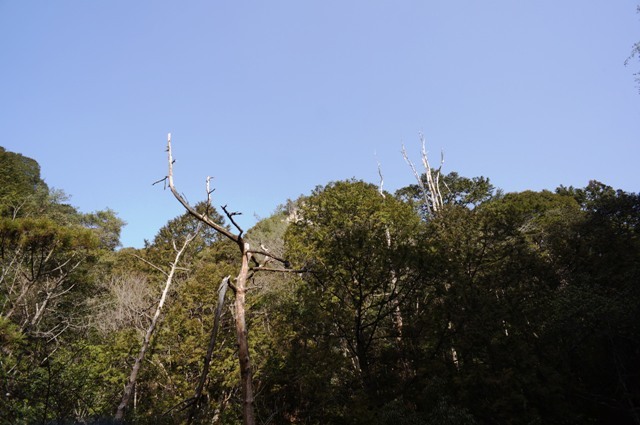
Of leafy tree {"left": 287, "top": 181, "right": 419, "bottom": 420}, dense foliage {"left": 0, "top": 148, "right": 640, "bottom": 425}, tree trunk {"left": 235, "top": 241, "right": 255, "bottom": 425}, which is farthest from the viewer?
leafy tree {"left": 287, "top": 181, "right": 419, "bottom": 420}

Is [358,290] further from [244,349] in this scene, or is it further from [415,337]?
[244,349]

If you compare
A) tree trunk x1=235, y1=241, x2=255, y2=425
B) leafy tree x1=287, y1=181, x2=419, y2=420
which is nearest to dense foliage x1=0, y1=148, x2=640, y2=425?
leafy tree x1=287, y1=181, x2=419, y2=420

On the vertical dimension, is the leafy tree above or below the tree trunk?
above

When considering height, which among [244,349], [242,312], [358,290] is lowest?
[244,349]

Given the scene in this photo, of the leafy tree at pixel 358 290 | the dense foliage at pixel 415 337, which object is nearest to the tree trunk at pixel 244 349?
the dense foliage at pixel 415 337

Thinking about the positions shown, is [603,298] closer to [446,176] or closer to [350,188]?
[350,188]

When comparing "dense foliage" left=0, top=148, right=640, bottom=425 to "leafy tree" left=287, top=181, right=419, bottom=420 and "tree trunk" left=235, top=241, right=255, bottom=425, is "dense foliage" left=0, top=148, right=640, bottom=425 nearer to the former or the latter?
"leafy tree" left=287, top=181, right=419, bottom=420

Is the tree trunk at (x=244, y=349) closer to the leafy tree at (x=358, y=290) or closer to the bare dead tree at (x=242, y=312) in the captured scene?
the bare dead tree at (x=242, y=312)

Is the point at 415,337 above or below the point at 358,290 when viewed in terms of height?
below

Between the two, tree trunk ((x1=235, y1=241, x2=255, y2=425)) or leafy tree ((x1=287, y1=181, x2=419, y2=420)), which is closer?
tree trunk ((x1=235, y1=241, x2=255, y2=425))

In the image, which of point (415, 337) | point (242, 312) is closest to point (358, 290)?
point (415, 337)

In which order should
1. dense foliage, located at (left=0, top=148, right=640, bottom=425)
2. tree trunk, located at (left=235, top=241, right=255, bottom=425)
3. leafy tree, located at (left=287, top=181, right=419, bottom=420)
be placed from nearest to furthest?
tree trunk, located at (left=235, top=241, right=255, bottom=425), dense foliage, located at (left=0, top=148, right=640, bottom=425), leafy tree, located at (left=287, top=181, right=419, bottom=420)

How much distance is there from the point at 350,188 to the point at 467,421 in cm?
1077

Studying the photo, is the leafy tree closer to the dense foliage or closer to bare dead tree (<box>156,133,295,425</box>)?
the dense foliage
